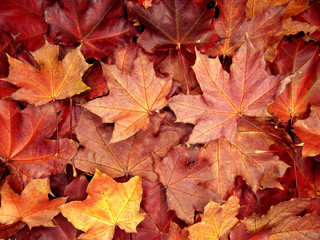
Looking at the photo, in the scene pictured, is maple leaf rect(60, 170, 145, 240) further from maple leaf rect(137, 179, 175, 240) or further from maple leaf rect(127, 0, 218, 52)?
maple leaf rect(127, 0, 218, 52)

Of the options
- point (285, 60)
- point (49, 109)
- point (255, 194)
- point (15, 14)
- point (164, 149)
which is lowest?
point (255, 194)

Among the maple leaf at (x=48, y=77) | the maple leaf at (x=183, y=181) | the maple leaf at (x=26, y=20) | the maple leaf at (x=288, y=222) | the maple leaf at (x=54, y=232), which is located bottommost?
the maple leaf at (x=54, y=232)

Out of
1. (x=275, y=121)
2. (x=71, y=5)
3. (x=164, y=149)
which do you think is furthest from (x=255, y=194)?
(x=71, y=5)

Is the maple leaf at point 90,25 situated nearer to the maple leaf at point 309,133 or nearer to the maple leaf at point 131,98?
the maple leaf at point 131,98

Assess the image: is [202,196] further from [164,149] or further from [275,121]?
[275,121]

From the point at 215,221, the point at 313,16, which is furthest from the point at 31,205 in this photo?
the point at 313,16

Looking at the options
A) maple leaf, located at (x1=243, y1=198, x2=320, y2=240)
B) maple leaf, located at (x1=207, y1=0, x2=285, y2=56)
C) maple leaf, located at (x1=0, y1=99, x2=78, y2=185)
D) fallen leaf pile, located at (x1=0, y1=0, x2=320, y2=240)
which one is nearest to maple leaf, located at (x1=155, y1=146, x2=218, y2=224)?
fallen leaf pile, located at (x1=0, y1=0, x2=320, y2=240)

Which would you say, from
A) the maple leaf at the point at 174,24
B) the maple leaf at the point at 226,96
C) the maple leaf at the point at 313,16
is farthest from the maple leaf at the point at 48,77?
the maple leaf at the point at 313,16
